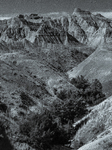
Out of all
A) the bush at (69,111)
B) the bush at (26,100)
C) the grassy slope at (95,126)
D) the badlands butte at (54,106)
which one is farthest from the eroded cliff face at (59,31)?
the grassy slope at (95,126)

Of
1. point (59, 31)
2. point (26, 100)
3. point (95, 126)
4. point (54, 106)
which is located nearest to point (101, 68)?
point (54, 106)

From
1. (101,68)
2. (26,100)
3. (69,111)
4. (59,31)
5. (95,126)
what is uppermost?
(59,31)

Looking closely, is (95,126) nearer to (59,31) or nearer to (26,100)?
(26,100)

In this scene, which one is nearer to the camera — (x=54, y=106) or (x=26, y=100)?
(x=54, y=106)

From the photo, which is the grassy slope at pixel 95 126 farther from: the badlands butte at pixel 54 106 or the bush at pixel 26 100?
the bush at pixel 26 100

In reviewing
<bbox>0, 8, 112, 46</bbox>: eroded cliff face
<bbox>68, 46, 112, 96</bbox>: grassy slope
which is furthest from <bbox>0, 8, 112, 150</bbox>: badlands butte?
<bbox>0, 8, 112, 46</bbox>: eroded cliff face

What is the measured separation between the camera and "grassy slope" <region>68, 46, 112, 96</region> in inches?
1771

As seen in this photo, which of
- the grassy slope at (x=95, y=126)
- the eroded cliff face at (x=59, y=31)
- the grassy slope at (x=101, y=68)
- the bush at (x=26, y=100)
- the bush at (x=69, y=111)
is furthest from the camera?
the eroded cliff face at (x=59, y=31)

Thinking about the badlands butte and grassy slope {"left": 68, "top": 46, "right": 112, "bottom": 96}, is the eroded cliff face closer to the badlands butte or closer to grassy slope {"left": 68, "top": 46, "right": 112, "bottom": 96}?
the badlands butte

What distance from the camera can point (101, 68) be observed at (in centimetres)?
5256

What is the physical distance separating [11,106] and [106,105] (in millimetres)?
12553

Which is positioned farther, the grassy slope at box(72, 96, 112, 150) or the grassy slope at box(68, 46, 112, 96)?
the grassy slope at box(68, 46, 112, 96)

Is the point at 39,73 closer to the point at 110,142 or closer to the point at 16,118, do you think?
the point at 16,118

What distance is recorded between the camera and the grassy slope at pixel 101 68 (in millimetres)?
44994
